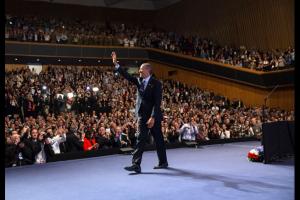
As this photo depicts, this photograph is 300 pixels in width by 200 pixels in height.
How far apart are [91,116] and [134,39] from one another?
10.3 metres

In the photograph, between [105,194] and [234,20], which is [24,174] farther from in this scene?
[234,20]

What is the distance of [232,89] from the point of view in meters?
18.4

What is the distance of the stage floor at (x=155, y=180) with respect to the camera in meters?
3.59

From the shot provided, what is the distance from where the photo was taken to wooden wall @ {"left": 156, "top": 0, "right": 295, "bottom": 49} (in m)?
17.4

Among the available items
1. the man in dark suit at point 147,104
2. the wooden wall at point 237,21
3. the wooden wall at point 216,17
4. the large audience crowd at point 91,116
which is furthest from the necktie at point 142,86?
the wooden wall at point 237,21

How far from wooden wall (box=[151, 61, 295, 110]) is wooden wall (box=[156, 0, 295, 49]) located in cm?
229

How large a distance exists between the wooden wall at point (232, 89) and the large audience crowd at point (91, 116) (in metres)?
0.81

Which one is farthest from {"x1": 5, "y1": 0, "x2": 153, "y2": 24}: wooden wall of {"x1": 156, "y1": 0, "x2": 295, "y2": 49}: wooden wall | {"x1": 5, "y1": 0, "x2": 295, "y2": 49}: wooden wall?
{"x1": 156, "y1": 0, "x2": 295, "y2": 49}: wooden wall

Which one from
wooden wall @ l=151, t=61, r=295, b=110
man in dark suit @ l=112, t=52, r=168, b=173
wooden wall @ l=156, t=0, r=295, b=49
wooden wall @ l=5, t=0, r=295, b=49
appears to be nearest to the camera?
man in dark suit @ l=112, t=52, r=168, b=173

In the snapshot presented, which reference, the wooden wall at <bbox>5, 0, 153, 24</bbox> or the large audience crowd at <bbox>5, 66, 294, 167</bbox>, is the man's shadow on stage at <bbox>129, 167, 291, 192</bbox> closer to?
the large audience crowd at <bbox>5, 66, 294, 167</bbox>

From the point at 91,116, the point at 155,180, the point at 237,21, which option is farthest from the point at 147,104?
the point at 237,21

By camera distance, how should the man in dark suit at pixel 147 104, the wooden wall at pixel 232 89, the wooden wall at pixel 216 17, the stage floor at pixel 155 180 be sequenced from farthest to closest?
the wooden wall at pixel 216 17, the wooden wall at pixel 232 89, the man in dark suit at pixel 147 104, the stage floor at pixel 155 180

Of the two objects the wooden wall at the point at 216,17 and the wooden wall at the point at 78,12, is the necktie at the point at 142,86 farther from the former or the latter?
the wooden wall at the point at 78,12

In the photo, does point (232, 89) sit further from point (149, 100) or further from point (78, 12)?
point (149, 100)
